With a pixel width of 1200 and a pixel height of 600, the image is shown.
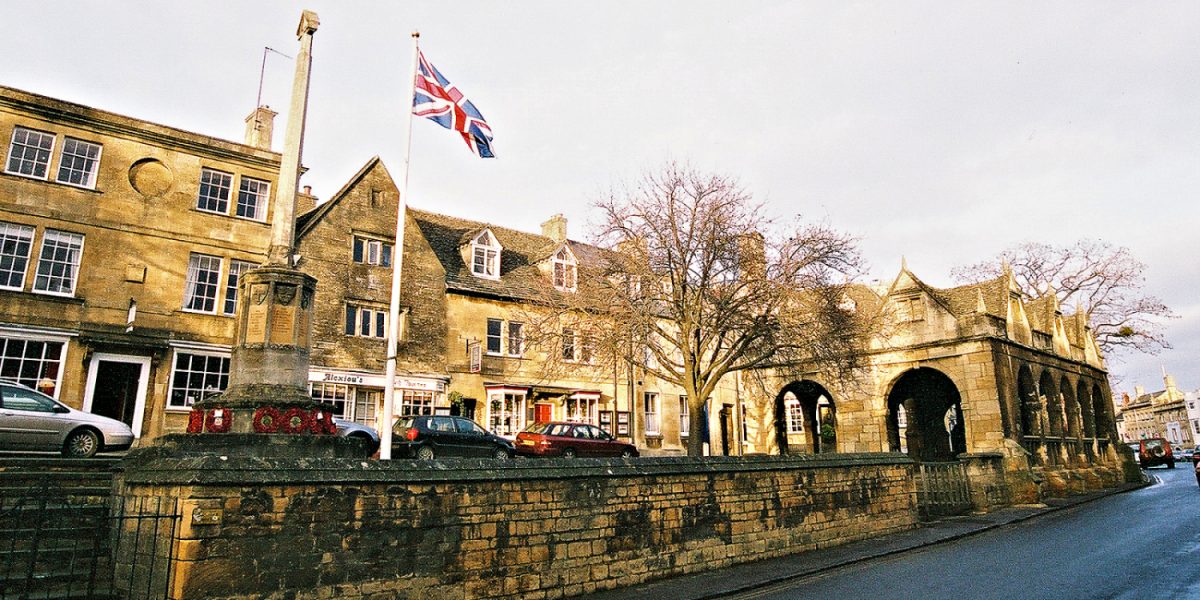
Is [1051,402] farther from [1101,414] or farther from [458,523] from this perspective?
[458,523]

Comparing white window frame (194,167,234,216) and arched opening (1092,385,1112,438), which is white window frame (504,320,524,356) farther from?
arched opening (1092,385,1112,438)

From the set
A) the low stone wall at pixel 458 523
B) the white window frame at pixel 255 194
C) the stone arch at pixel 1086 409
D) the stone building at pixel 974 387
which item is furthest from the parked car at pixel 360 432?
the stone arch at pixel 1086 409

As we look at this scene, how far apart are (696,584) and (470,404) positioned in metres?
16.7

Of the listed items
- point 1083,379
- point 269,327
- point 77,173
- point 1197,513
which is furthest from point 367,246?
point 1083,379

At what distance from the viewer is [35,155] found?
69.9 ft

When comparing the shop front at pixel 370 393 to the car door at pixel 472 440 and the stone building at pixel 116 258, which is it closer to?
the stone building at pixel 116 258

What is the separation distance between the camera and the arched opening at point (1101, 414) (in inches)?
1425

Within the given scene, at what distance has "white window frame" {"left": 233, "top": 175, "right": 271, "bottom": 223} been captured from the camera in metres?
24.5

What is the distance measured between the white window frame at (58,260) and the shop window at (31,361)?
1.56m

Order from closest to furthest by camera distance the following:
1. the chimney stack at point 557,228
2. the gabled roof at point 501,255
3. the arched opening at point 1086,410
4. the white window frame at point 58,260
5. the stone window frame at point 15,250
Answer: the stone window frame at point 15,250
the white window frame at point 58,260
the gabled roof at point 501,255
the arched opening at point 1086,410
the chimney stack at point 557,228

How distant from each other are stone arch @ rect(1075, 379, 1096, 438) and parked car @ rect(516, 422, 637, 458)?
25375mm

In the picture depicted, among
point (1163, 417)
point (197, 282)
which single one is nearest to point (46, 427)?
point (197, 282)

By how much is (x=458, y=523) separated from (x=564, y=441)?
1278 cm

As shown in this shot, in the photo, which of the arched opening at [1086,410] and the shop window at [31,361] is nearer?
the shop window at [31,361]
